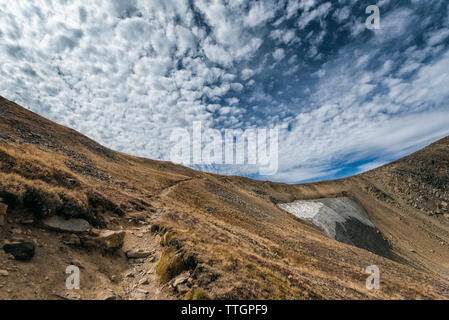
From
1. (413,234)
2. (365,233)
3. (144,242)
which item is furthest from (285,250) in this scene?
(413,234)

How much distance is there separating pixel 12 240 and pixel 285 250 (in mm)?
19301

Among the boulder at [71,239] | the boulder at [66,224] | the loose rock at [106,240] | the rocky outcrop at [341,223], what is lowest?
the rocky outcrop at [341,223]

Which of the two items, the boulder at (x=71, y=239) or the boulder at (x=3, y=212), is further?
the boulder at (x=71, y=239)

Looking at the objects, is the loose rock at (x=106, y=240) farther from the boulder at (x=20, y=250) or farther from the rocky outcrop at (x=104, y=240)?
the boulder at (x=20, y=250)

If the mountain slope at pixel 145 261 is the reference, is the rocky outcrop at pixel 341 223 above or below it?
below

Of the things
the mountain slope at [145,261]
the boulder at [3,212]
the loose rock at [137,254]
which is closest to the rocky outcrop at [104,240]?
the mountain slope at [145,261]

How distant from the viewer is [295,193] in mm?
64062

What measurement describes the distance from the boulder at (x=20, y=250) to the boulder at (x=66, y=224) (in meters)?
1.71

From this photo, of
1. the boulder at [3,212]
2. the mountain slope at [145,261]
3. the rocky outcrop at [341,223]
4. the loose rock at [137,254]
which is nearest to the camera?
the mountain slope at [145,261]

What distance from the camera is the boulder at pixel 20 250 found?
6.22 metres

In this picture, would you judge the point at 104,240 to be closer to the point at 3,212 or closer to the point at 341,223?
the point at 3,212

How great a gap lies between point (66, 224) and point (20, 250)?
2.60 metres

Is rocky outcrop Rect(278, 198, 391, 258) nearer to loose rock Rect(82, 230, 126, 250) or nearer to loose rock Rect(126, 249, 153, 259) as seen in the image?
loose rock Rect(126, 249, 153, 259)
